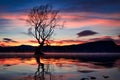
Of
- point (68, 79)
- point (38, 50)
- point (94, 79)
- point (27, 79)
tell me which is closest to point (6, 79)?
point (27, 79)

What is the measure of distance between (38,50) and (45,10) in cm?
780

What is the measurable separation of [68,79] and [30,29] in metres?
38.1

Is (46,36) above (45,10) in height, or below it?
below

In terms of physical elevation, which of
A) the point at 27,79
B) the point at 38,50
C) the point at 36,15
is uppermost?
the point at 36,15

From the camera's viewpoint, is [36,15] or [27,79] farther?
[36,15]

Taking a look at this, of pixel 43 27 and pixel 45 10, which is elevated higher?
pixel 45 10

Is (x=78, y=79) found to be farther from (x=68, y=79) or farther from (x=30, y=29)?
(x=30, y=29)

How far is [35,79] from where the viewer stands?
14102 mm

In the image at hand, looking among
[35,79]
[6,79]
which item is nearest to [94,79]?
[35,79]

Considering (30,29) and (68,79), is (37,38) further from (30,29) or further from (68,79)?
(68,79)

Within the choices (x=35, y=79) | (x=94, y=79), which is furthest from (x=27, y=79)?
(x=94, y=79)

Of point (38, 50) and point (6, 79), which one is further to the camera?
point (38, 50)

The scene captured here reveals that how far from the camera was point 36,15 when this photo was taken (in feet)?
172

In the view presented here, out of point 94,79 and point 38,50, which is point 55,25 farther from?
point 94,79
